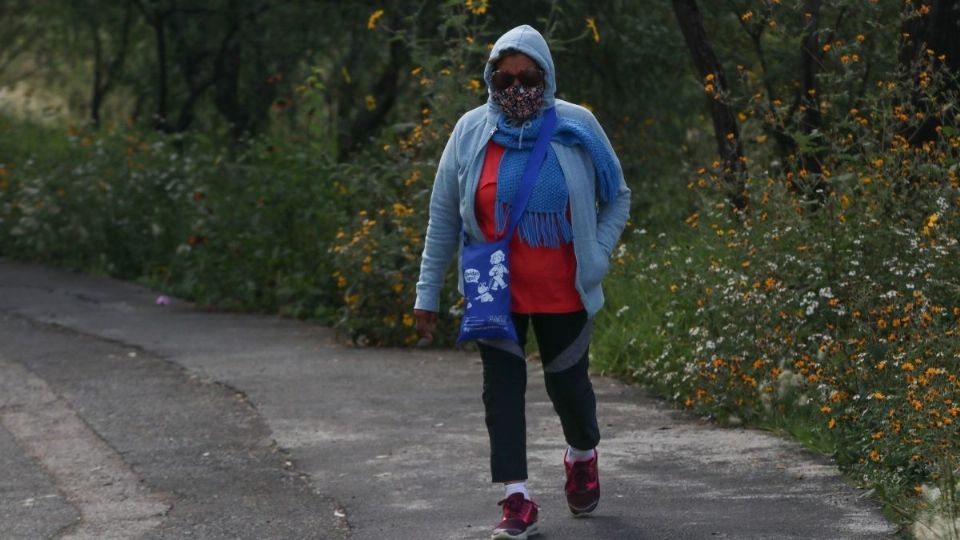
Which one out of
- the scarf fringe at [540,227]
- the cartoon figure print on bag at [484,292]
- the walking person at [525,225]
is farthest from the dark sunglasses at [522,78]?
the cartoon figure print on bag at [484,292]

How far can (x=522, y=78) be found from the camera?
566cm

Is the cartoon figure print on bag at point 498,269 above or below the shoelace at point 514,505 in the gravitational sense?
above

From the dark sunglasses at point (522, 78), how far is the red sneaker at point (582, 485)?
136cm

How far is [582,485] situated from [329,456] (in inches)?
71.4

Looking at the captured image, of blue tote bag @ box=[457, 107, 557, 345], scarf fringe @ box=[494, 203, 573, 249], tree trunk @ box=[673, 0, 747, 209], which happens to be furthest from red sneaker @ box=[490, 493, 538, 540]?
tree trunk @ box=[673, 0, 747, 209]

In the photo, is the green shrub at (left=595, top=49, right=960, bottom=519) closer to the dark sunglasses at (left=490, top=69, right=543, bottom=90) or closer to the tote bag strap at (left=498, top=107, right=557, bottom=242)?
the tote bag strap at (left=498, top=107, right=557, bottom=242)

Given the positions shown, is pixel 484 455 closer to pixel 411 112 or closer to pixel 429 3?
pixel 429 3

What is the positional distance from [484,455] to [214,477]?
1169 millimetres

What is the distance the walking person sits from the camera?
566 cm

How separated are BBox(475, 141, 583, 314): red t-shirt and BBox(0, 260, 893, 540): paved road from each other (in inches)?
32.2

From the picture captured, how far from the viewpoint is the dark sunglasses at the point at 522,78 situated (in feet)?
18.6

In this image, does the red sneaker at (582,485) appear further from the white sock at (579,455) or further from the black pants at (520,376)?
the black pants at (520,376)

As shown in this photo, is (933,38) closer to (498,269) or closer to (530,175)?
(530,175)

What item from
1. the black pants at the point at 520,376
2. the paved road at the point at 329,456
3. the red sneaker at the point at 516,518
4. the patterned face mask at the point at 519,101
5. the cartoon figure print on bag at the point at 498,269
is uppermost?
the patterned face mask at the point at 519,101
